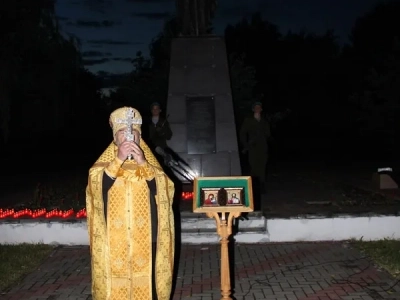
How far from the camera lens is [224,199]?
15.0 ft

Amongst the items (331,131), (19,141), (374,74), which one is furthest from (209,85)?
(331,131)

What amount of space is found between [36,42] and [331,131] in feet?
75.3

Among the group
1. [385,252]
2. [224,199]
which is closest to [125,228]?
[224,199]

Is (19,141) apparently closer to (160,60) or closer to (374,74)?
(160,60)

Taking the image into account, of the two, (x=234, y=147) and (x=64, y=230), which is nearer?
(x=64, y=230)

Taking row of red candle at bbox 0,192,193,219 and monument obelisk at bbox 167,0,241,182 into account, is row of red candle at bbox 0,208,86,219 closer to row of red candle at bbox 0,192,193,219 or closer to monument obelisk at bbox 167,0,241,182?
row of red candle at bbox 0,192,193,219

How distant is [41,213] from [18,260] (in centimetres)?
147

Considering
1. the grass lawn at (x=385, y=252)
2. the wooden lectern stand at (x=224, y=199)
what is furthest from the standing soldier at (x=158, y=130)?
the wooden lectern stand at (x=224, y=199)

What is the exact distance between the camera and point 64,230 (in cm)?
783

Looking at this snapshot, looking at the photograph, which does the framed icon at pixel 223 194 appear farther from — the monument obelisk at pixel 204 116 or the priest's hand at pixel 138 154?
the monument obelisk at pixel 204 116

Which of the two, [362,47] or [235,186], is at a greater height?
[362,47]

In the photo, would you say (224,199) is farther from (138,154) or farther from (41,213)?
(41,213)

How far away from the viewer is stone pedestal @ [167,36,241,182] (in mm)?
10562

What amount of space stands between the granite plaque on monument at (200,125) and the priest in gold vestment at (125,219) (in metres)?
6.67
